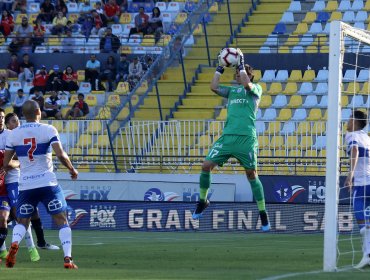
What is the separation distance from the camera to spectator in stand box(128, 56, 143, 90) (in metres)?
Answer: 30.4

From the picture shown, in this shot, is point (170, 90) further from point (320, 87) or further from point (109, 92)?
point (320, 87)

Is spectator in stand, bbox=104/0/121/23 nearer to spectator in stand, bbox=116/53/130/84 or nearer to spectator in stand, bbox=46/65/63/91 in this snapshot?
spectator in stand, bbox=46/65/63/91

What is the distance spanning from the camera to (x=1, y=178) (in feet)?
50.2

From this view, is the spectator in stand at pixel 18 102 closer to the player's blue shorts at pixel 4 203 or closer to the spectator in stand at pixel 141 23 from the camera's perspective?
the spectator in stand at pixel 141 23

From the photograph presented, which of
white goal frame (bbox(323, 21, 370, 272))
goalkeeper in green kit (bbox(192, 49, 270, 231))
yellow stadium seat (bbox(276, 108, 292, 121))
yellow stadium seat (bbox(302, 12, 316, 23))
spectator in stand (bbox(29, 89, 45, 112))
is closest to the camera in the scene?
white goal frame (bbox(323, 21, 370, 272))

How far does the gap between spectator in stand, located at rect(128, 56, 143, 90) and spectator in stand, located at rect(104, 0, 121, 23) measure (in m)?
4.56

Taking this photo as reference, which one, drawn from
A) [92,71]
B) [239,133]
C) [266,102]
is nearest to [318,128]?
[266,102]

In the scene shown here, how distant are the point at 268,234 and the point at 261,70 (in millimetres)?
9032

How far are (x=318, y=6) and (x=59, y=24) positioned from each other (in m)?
8.28

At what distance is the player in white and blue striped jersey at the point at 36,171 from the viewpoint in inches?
522

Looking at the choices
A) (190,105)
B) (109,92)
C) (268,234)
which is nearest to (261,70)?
(190,105)

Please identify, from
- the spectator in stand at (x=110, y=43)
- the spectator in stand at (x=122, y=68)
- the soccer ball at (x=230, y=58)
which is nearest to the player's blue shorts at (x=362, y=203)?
the soccer ball at (x=230, y=58)

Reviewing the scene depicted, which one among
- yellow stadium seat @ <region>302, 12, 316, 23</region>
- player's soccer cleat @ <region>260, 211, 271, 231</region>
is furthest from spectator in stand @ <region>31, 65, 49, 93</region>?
player's soccer cleat @ <region>260, 211, 271, 231</region>

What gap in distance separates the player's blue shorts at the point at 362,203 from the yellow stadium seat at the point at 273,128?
11.8 metres
